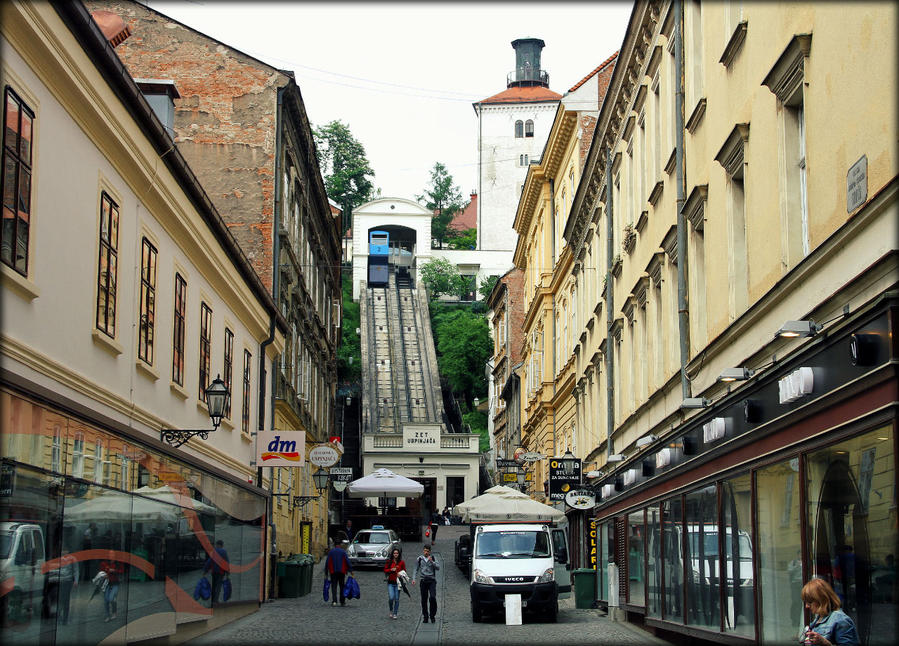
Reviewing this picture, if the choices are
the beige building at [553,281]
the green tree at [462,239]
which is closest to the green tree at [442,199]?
the green tree at [462,239]

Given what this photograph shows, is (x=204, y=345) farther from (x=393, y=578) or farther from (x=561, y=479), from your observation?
(x=561, y=479)

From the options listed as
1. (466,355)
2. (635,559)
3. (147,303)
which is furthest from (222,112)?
(466,355)

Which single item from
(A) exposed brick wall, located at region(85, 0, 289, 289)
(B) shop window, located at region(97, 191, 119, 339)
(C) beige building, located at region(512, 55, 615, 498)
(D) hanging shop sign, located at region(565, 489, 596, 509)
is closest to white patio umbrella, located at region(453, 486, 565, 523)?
(D) hanging shop sign, located at region(565, 489, 596, 509)

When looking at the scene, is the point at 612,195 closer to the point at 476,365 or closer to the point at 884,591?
the point at 884,591

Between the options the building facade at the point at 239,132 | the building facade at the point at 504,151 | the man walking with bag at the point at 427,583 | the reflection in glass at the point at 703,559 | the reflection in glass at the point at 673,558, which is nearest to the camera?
the reflection in glass at the point at 703,559

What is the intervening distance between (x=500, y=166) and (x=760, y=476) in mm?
105379

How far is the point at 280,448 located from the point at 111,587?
12197 mm

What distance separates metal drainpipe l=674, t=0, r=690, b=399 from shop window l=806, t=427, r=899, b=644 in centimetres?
707

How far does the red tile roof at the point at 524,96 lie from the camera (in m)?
118

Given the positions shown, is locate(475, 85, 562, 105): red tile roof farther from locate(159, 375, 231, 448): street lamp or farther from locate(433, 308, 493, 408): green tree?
locate(159, 375, 231, 448): street lamp

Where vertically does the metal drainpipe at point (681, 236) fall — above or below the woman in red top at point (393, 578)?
above

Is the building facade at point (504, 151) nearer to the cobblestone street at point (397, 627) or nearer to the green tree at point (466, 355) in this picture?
the green tree at point (466, 355)

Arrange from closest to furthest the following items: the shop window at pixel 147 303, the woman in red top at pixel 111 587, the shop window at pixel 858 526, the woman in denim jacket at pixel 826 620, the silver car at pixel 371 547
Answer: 1. the shop window at pixel 858 526
2. the woman in denim jacket at pixel 826 620
3. the woman in red top at pixel 111 587
4. the shop window at pixel 147 303
5. the silver car at pixel 371 547

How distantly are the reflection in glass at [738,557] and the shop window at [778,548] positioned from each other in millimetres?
368
